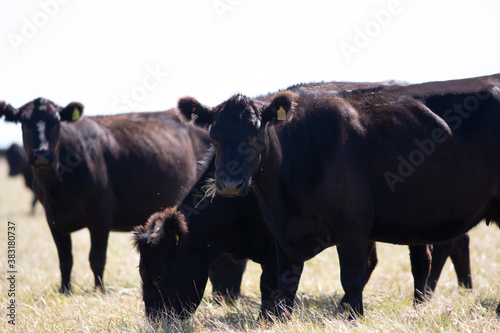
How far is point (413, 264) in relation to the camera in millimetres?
6324

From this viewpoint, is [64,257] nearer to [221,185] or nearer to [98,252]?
[98,252]

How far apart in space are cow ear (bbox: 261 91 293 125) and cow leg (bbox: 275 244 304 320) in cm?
129

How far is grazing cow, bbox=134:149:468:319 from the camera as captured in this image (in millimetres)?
5387

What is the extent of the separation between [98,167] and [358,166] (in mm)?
4453

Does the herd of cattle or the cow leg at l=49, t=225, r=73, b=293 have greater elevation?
the herd of cattle

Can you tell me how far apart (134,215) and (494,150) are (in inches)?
210

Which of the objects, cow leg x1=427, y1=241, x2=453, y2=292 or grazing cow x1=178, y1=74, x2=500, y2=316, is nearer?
grazing cow x1=178, y1=74, x2=500, y2=316

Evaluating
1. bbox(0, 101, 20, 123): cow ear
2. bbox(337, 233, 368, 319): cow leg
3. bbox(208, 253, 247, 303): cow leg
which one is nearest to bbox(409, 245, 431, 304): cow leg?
bbox(337, 233, 368, 319): cow leg

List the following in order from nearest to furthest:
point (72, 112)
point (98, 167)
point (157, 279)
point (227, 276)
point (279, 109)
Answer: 1. point (279, 109)
2. point (157, 279)
3. point (227, 276)
4. point (72, 112)
5. point (98, 167)

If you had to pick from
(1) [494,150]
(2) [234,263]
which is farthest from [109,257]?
(1) [494,150]

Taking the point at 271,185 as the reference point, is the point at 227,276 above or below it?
below

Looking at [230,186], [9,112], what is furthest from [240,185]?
[9,112]

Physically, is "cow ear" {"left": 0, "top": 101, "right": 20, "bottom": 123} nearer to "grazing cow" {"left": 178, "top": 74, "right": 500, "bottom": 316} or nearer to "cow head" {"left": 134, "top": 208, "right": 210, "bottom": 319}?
"cow head" {"left": 134, "top": 208, "right": 210, "bottom": 319}

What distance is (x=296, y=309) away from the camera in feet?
18.0
